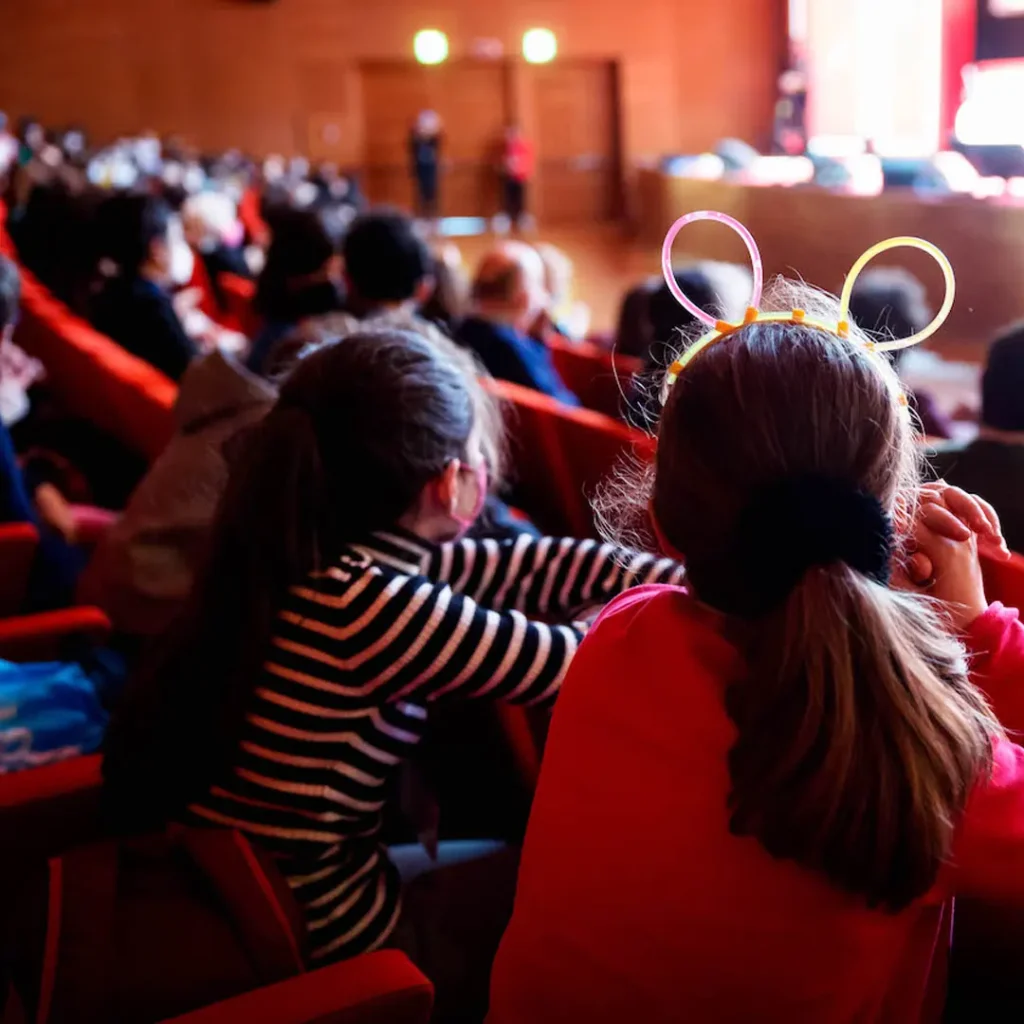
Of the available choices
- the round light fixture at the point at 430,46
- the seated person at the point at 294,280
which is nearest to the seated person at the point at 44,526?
the seated person at the point at 294,280

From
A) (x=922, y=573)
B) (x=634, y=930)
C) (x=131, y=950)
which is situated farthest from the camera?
(x=131, y=950)

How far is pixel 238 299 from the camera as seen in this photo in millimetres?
5504

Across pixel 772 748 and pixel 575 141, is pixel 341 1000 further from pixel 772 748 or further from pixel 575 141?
pixel 575 141

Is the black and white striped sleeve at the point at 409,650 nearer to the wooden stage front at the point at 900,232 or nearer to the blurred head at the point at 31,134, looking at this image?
the wooden stage front at the point at 900,232

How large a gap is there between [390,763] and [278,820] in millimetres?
135

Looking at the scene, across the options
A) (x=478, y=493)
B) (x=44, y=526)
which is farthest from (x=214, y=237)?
(x=478, y=493)

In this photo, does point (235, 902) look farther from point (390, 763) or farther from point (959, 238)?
point (959, 238)

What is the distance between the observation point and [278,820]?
125 cm

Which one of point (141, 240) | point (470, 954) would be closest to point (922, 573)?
point (470, 954)


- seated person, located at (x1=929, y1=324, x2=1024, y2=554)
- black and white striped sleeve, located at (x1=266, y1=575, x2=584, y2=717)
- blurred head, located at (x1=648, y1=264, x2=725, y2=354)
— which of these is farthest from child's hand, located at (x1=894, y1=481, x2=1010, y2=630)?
blurred head, located at (x1=648, y1=264, x2=725, y2=354)

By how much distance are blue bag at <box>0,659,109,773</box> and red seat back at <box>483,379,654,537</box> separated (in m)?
0.94

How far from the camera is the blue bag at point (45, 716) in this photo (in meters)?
1.55

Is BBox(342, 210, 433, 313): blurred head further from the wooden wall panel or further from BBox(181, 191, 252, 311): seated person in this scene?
the wooden wall panel

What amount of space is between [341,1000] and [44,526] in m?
1.74
